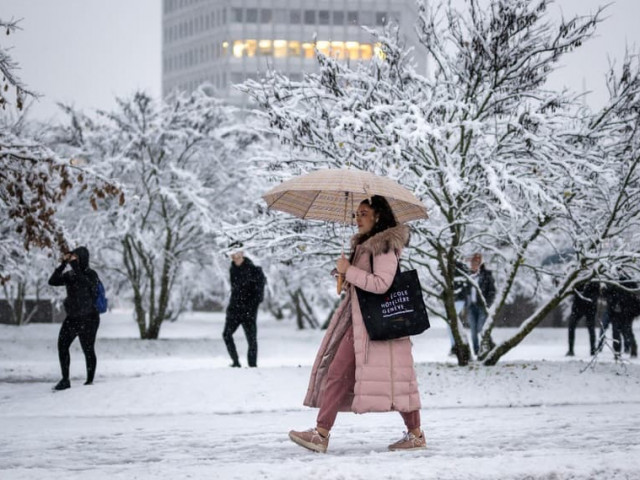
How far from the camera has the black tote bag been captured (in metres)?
6.15

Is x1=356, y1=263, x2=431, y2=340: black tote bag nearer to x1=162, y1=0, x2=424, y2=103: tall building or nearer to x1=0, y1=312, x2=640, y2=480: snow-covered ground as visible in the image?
x1=0, y1=312, x2=640, y2=480: snow-covered ground

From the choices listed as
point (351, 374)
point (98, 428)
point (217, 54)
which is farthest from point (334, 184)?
point (217, 54)

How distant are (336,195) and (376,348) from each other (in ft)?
5.62

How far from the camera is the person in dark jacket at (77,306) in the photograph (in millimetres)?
10891

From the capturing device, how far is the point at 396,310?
6.20 meters

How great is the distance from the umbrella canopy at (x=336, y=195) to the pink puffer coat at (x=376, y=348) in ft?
1.12

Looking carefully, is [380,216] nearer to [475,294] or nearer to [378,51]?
[378,51]

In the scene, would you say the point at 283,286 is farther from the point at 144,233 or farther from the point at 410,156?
the point at 410,156

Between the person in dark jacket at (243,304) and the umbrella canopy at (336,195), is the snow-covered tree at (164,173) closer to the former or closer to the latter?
the person in dark jacket at (243,304)

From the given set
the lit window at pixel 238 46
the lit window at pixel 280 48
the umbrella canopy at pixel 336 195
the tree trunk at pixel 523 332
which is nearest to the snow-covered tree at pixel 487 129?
the tree trunk at pixel 523 332

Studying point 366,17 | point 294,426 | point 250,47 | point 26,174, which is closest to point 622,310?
point 294,426

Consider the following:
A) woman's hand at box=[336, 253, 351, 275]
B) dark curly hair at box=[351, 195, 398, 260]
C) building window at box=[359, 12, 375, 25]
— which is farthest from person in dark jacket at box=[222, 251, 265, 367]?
building window at box=[359, 12, 375, 25]

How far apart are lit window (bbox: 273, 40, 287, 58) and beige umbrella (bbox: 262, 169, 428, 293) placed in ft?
344

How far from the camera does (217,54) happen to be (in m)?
113
